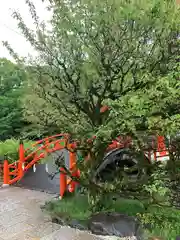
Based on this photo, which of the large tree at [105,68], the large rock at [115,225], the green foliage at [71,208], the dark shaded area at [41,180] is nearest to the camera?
the large tree at [105,68]

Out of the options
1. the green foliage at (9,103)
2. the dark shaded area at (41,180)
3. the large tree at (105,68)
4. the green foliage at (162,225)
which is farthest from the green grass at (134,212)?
the green foliage at (9,103)

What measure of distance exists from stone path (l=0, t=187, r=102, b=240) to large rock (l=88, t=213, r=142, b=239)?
0.22m

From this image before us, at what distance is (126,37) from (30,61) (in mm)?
1779

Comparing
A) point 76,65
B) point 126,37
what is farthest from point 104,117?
point 126,37

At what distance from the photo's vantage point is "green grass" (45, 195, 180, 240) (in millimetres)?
4262

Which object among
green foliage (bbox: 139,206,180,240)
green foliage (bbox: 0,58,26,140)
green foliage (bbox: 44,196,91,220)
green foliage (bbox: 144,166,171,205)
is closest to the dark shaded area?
green foliage (bbox: 44,196,91,220)

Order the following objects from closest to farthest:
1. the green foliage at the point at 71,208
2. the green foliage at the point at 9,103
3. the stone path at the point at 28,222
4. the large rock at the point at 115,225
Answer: the stone path at the point at 28,222
the large rock at the point at 115,225
the green foliage at the point at 71,208
the green foliage at the point at 9,103

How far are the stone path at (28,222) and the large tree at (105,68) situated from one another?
4.03 feet

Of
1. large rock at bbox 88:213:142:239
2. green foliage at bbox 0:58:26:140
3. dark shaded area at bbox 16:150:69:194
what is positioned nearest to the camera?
Result: large rock at bbox 88:213:142:239

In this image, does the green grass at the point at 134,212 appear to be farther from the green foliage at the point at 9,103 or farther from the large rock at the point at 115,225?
the green foliage at the point at 9,103

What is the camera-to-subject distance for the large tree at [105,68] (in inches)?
150

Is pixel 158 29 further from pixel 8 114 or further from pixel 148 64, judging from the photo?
pixel 8 114

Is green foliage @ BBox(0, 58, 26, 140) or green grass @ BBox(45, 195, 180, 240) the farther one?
green foliage @ BBox(0, 58, 26, 140)

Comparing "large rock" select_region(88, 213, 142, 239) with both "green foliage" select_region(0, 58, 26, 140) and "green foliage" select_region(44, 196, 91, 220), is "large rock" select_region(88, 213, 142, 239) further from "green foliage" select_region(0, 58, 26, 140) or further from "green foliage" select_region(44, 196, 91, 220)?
"green foliage" select_region(0, 58, 26, 140)
